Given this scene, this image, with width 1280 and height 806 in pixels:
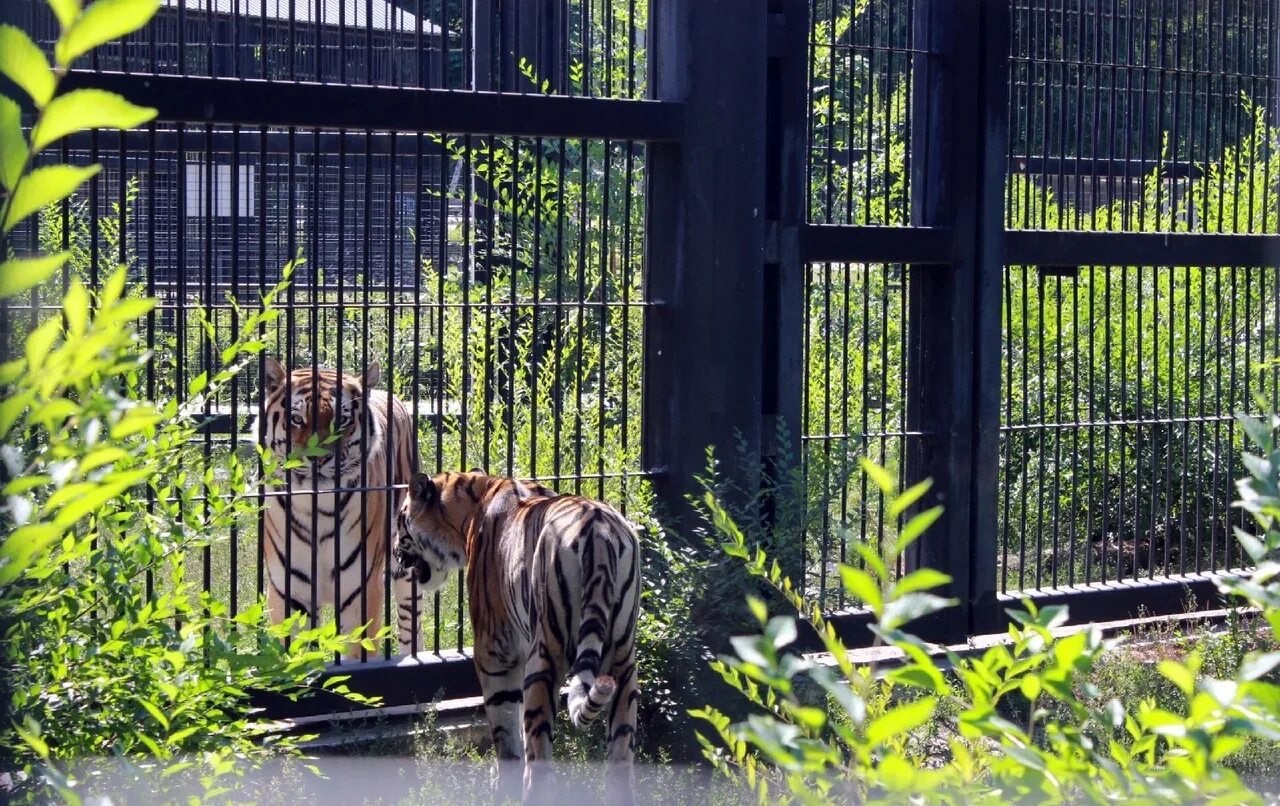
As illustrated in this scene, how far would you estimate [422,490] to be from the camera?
560 centimetres

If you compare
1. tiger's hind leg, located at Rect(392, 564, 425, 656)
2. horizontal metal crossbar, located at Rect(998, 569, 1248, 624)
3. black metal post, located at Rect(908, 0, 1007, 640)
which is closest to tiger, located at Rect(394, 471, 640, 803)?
tiger's hind leg, located at Rect(392, 564, 425, 656)

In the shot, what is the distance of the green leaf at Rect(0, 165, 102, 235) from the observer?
44.1 inches

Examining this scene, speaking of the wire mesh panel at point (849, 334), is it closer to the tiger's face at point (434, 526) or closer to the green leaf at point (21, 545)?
the tiger's face at point (434, 526)

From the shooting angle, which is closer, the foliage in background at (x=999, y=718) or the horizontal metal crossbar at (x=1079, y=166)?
the foliage in background at (x=999, y=718)

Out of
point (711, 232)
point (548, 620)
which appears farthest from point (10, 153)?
point (711, 232)

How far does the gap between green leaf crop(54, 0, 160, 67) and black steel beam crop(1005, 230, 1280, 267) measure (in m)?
5.84

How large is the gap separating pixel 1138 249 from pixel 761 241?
219 centimetres

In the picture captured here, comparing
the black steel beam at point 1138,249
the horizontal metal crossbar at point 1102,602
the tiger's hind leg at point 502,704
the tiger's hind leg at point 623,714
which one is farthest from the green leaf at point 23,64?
the black steel beam at point 1138,249

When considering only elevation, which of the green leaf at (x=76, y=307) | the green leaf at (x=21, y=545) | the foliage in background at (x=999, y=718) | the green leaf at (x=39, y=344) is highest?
the green leaf at (x=76, y=307)

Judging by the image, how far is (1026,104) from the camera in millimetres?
6840

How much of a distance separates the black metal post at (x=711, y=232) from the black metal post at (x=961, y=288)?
1.06m

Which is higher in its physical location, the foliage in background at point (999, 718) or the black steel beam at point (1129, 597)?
the foliage in background at point (999, 718)

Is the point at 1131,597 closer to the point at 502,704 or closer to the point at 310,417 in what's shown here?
the point at 502,704

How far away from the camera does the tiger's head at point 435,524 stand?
18.3 ft
